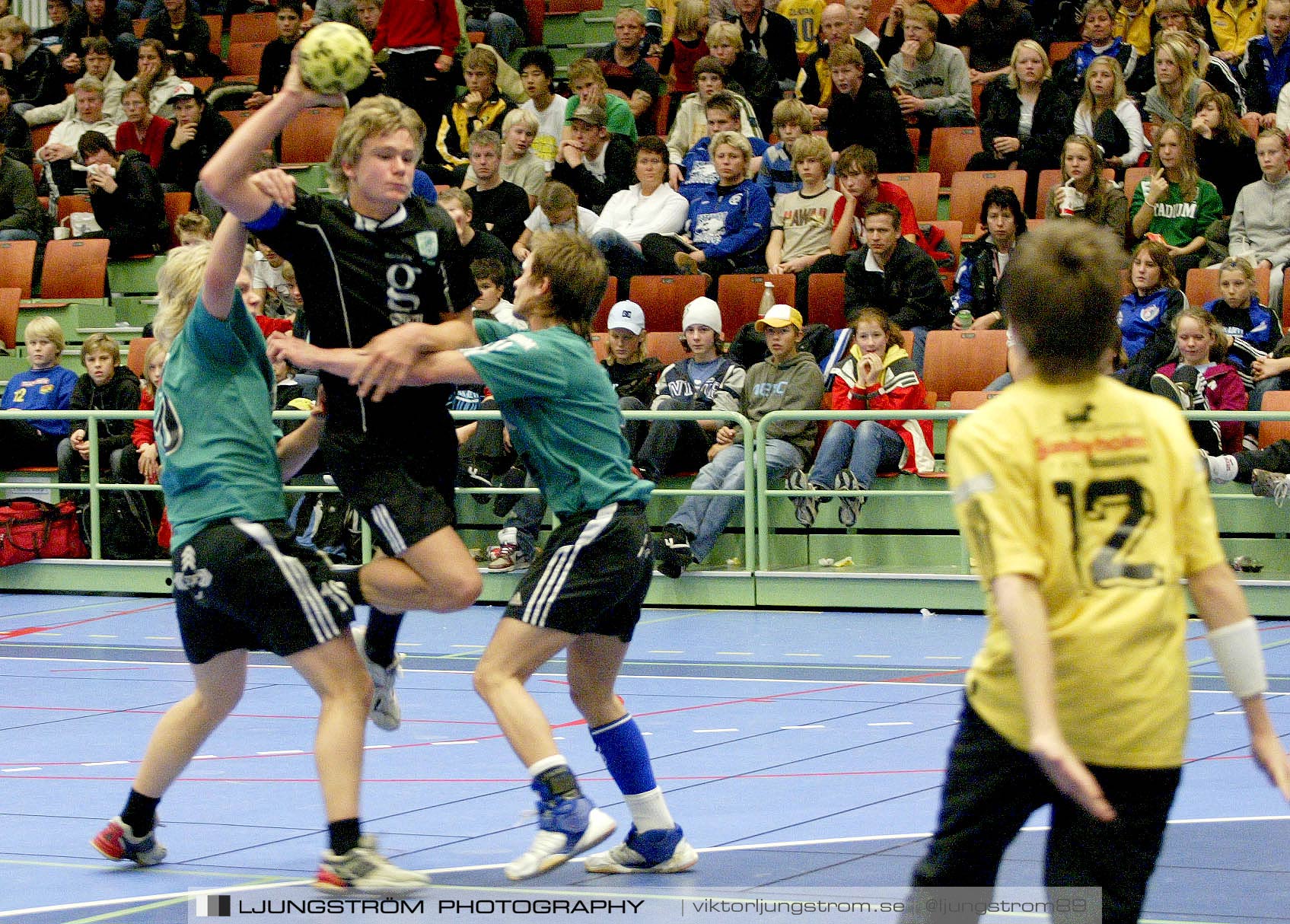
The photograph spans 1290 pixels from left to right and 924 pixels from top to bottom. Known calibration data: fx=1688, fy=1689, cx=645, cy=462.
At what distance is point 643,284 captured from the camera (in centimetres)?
1161

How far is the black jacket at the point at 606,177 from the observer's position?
12.9 meters

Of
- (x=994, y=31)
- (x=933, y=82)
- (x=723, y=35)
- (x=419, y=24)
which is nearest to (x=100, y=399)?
(x=419, y=24)

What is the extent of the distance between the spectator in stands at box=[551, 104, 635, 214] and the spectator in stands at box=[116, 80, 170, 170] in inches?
150

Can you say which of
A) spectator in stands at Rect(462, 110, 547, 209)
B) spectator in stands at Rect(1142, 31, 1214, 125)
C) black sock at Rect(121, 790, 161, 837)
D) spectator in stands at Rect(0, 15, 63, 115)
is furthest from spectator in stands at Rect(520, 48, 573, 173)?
black sock at Rect(121, 790, 161, 837)

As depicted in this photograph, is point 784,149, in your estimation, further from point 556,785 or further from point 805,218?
point 556,785

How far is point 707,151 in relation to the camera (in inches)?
483

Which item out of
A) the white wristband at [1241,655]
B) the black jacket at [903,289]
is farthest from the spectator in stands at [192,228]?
the white wristband at [1241,655]

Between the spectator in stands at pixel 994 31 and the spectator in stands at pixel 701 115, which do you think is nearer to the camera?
the spectator in stands at pixel 701 115

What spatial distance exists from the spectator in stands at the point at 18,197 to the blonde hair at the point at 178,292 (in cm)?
1043

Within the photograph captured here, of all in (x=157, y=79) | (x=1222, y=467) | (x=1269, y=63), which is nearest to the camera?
(x=1222, y=467)

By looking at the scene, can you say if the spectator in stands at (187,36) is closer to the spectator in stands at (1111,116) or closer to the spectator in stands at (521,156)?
the spectator in stands at (521,156)

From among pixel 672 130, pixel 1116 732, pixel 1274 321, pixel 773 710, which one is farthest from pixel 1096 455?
pixel 672 130

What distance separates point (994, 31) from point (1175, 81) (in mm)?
2283

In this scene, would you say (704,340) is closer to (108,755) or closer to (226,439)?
(108,755)
